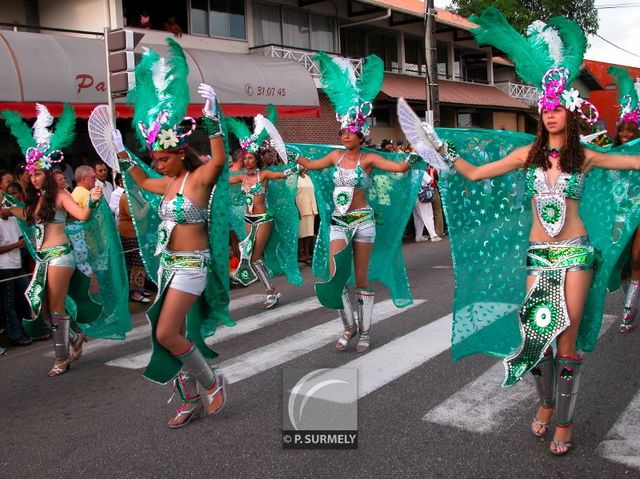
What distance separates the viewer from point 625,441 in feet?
12.4

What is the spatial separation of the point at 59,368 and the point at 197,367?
2.18m

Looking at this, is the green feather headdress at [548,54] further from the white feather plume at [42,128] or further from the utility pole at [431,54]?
the utility pole at [431,54]

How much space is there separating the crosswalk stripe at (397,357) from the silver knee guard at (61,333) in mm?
2235

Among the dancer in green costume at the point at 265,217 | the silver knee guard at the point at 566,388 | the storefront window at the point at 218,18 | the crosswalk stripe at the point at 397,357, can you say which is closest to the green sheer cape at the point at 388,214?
the crosswalk stripe at the point at 397,357

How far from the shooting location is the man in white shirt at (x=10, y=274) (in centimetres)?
718

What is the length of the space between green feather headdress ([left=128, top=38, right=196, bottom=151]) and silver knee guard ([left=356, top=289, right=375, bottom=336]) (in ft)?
7.62

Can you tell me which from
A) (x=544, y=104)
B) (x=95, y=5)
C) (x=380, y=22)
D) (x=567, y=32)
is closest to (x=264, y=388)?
(x=544, y=104)

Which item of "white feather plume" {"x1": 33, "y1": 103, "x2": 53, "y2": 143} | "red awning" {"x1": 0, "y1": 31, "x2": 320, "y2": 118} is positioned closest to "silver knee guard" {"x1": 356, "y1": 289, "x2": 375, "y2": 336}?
"white feather plume" {"x1": 33, "y1": 103, "x2": 53, "y2": 143}

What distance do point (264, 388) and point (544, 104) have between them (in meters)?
2.70

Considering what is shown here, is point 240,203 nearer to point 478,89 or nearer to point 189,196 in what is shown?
point 189,196

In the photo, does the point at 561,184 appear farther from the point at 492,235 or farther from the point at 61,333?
the point at 61,333

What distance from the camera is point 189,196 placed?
4281 mm

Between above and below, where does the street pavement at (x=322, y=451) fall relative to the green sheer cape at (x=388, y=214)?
below

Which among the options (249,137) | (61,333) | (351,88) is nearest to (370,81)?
(351,88)
